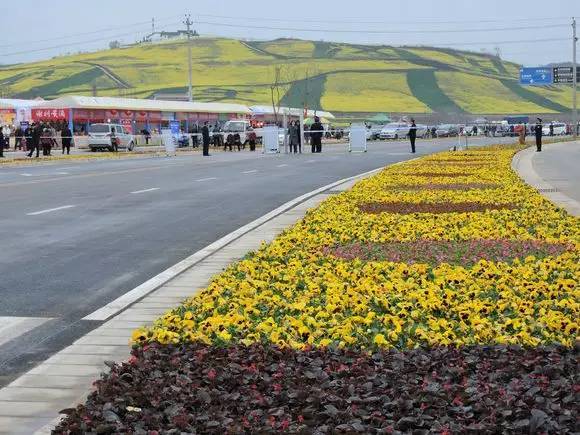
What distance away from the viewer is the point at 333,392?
5438mm

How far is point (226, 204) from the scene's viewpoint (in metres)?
20.4

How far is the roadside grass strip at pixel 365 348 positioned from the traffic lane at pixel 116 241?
147cm

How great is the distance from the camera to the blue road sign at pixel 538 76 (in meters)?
100

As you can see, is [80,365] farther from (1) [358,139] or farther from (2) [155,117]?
(2) [155,117]

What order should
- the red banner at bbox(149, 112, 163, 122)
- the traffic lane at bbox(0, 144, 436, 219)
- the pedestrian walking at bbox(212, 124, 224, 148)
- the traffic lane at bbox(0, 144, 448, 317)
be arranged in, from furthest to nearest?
the red banner at bbox(149, 112, 163, 122), the pedestrian walking at bbox(212, 124, 224, 148), the traffic lane at bbox(0, 144, 436, 219), the traffic lane at bbox(0, 144, 448, 317)

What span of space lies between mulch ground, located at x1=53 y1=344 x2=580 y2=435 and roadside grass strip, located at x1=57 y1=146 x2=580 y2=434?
0.01 m

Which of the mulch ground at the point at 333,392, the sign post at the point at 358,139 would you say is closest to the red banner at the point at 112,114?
the sign post at the point at 358,139

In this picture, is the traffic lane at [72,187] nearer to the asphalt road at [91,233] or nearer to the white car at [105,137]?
the asphalt road at [91,233]

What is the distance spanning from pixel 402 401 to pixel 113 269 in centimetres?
697

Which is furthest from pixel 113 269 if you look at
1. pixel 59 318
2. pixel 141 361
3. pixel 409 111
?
pixel 409 111

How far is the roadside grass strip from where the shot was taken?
4980mm

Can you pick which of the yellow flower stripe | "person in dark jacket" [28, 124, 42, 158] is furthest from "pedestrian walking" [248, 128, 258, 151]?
the yellow flower stripe

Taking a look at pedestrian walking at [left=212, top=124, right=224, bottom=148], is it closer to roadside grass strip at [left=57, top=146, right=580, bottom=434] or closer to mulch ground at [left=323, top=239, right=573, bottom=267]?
mulch ground at [left=323, top=239, right=573, bottom=267]

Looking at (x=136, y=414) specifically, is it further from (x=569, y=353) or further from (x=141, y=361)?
(x=569, y=353)
